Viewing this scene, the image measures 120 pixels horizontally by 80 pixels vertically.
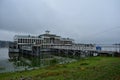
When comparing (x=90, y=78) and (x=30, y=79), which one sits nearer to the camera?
(x=90, y=78)

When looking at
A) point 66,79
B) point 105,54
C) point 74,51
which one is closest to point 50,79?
point 66,79

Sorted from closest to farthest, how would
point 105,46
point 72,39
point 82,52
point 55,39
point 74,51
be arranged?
point 105,46 → point 82,52 → point 74,51 → point 55,39 → point 72,39

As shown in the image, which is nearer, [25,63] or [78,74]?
[78,74]

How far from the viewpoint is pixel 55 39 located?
104m

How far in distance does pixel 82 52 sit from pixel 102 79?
136ft

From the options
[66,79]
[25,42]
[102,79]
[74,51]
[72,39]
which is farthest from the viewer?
[72,39]

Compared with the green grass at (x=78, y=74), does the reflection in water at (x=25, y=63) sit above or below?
below

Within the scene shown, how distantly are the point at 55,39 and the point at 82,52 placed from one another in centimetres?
5071

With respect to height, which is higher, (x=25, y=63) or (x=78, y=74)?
(x=78, y=74)

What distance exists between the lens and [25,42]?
317ft

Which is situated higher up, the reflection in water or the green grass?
the green grass

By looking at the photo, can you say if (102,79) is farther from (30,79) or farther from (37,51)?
(37,51)

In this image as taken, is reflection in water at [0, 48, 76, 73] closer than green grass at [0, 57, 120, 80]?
No

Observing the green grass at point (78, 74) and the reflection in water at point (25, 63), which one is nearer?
the green grass at point (78, 74)
